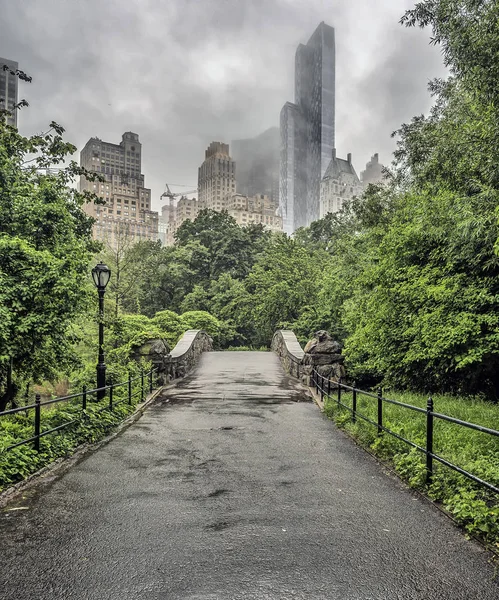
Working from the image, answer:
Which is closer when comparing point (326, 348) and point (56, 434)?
point (56, 434)

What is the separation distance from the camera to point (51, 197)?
11.5 meters

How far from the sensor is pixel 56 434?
7055mm

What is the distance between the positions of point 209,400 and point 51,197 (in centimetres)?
680

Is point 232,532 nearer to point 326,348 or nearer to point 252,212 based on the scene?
point 326,348

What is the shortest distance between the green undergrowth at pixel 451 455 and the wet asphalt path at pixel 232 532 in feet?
0.67

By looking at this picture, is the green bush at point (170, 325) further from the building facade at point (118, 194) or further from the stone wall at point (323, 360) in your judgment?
the building facade at point (118, 194)

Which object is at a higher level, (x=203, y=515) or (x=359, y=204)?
(x=359, y=204)

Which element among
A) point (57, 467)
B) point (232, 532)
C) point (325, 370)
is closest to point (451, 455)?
point (232, 532)

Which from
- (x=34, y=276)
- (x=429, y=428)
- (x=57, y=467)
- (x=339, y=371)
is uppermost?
(x=34, y=276)

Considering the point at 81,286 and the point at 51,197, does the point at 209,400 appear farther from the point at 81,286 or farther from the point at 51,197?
the point at 51,197

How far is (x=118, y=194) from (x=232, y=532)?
14993 centimetres

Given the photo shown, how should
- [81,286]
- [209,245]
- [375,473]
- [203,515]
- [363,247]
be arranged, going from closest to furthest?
[203,515] < [375,473] < [81,286] < [363,247] < [209,245]

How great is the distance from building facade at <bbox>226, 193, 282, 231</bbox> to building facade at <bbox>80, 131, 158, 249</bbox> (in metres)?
27.2

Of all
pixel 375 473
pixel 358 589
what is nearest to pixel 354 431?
pixel 375 473
